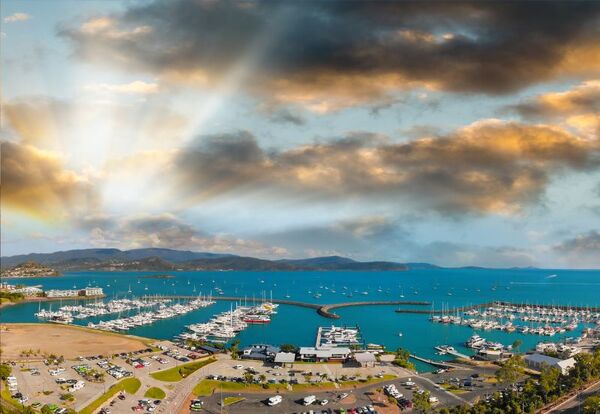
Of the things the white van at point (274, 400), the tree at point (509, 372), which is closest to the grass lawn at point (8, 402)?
the white van at point (274, 400)

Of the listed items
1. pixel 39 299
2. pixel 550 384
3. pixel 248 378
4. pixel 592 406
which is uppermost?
pixel 592 406

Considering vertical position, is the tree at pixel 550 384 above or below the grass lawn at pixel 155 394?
above

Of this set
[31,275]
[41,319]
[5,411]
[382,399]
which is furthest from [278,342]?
[31,275]

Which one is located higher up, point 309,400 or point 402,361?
point 402,361

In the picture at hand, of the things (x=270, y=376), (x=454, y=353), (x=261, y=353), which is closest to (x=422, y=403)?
(x=270, y=376)

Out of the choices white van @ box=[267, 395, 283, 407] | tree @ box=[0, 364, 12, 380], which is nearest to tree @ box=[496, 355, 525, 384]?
white van @ box=[267, 395, 283, 407]

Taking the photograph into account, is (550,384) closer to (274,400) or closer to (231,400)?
(274,400)

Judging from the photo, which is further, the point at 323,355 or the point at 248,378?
the point at 323,355

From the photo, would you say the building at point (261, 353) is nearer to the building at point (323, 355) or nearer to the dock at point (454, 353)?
the building at point (323, 355)
